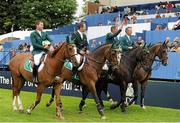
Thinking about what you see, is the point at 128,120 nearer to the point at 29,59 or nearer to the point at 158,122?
the point at 158,122

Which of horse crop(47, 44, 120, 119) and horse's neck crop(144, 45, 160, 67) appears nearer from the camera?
horse crop(47, 44, 120, 119)

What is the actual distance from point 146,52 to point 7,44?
A: 21.9 metres

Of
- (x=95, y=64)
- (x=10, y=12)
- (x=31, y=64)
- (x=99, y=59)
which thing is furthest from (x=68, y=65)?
(x=10, y=12)

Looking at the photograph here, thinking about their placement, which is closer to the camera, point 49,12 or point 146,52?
point 146,52

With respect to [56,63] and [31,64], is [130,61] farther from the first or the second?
[31,64]

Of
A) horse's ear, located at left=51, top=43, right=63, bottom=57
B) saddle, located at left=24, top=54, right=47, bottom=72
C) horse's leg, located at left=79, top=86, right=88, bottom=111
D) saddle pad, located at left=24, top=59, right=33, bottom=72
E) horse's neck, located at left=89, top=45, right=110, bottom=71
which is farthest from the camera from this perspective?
horse's leg, located at left=79, top=86, right=88, bottom=111

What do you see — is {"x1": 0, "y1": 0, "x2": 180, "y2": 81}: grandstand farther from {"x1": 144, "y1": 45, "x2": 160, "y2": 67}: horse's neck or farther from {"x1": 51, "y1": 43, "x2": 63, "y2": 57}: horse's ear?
{"x1": 51, "y1": 43, "x2": 63, "y2": 57}: horse's ear

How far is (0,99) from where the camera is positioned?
700 inches

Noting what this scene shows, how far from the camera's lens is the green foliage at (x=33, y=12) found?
48766 mm

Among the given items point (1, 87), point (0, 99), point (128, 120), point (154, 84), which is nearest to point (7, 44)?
point (1, 87)

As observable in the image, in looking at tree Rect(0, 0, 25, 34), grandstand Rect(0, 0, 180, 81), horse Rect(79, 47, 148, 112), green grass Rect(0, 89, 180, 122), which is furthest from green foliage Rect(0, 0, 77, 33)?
horse Rect(79, 47, 148, 112)

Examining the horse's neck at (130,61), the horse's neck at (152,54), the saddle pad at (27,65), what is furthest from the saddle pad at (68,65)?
the horse's neck at (152,54)

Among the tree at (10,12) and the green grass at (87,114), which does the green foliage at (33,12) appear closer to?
the tree at (10,12)

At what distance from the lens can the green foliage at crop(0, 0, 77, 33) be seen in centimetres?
4877
